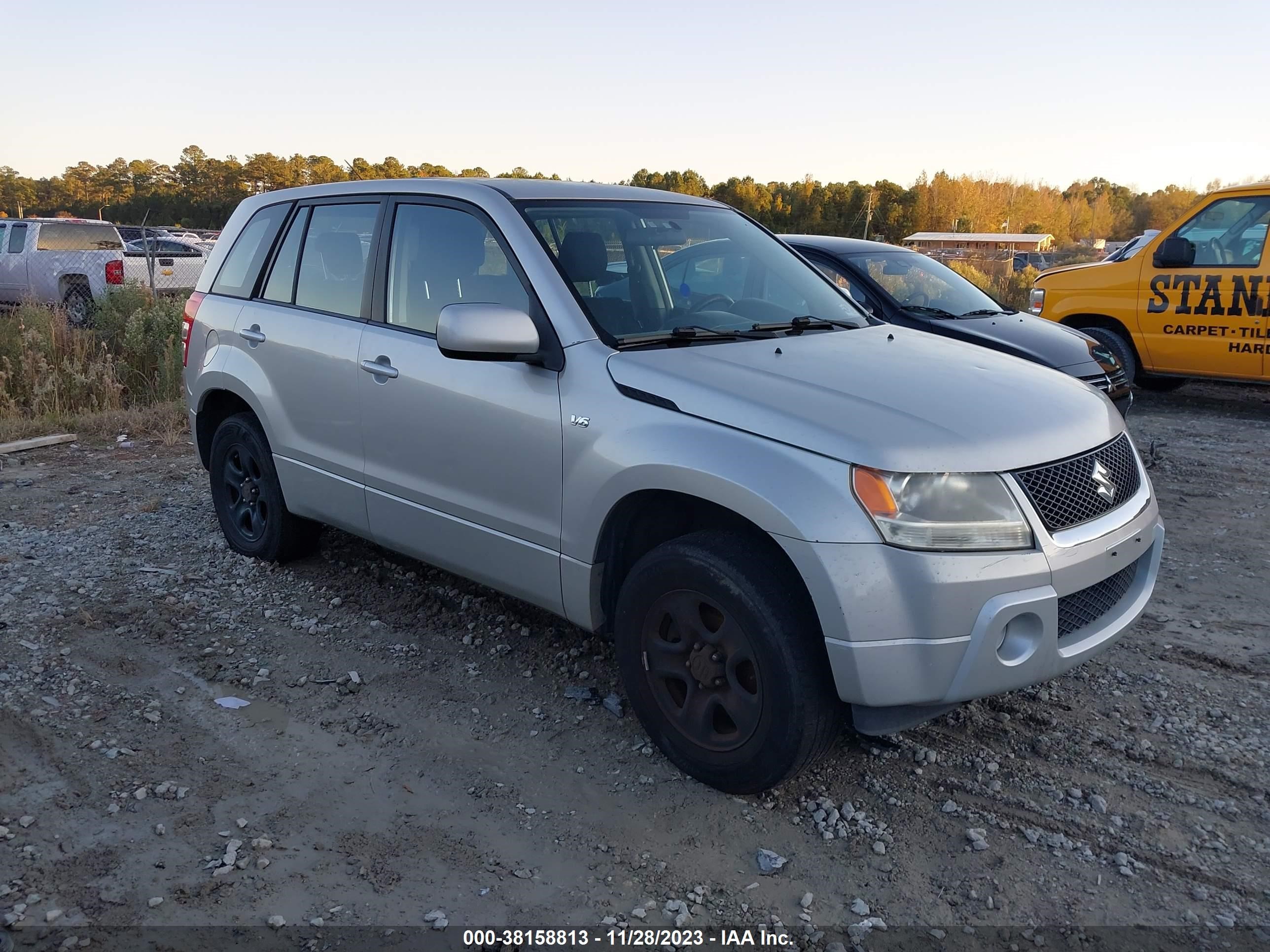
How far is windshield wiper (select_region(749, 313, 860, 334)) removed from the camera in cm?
379

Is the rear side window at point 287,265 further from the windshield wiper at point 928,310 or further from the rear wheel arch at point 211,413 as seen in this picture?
the windshield wiper at point 928,310

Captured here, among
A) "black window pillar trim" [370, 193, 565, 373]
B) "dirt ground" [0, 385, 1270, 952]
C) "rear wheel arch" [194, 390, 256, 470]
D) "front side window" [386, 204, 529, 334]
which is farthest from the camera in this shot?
"rear wheel arch" [194, 390, 256, 470]

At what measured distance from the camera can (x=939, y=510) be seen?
2.73m

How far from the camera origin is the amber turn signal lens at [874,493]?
2.70 metres

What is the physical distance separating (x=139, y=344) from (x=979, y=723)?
365 inches

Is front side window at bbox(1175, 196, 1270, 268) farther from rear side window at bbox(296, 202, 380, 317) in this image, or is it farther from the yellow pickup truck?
rear side window at bbox(296, 202, 380, 317)

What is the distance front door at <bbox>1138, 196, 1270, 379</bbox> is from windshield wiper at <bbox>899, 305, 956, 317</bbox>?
2.63 metres

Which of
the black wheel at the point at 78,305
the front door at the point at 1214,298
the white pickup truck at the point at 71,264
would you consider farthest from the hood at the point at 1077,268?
the black wheel at the point at 78,305

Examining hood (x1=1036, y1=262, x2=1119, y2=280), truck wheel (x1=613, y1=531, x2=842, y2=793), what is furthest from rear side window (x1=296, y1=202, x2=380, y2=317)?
hood (x1=1036, y1=262, x2=1119, y2=280)

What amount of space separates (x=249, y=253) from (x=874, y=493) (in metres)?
3.58

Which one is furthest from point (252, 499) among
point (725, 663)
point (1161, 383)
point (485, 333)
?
point (1161, 383)

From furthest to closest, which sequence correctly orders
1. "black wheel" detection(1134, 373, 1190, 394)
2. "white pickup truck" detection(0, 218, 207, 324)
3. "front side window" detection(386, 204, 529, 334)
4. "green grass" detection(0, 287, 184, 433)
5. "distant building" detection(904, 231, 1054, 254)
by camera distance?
"distant building" detection(904, 231, 1054, 254)
"white pickup truck" detection(0, 218, 207, 324)
"black wheel" detection(1134, 373, 1190, 394)
"green grass" detection(0, 287, 184, 433)
"front side window" detection(386, 204, 529, 334)

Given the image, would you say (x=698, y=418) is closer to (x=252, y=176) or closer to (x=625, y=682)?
(x=625, y=682)

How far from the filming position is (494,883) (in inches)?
109
